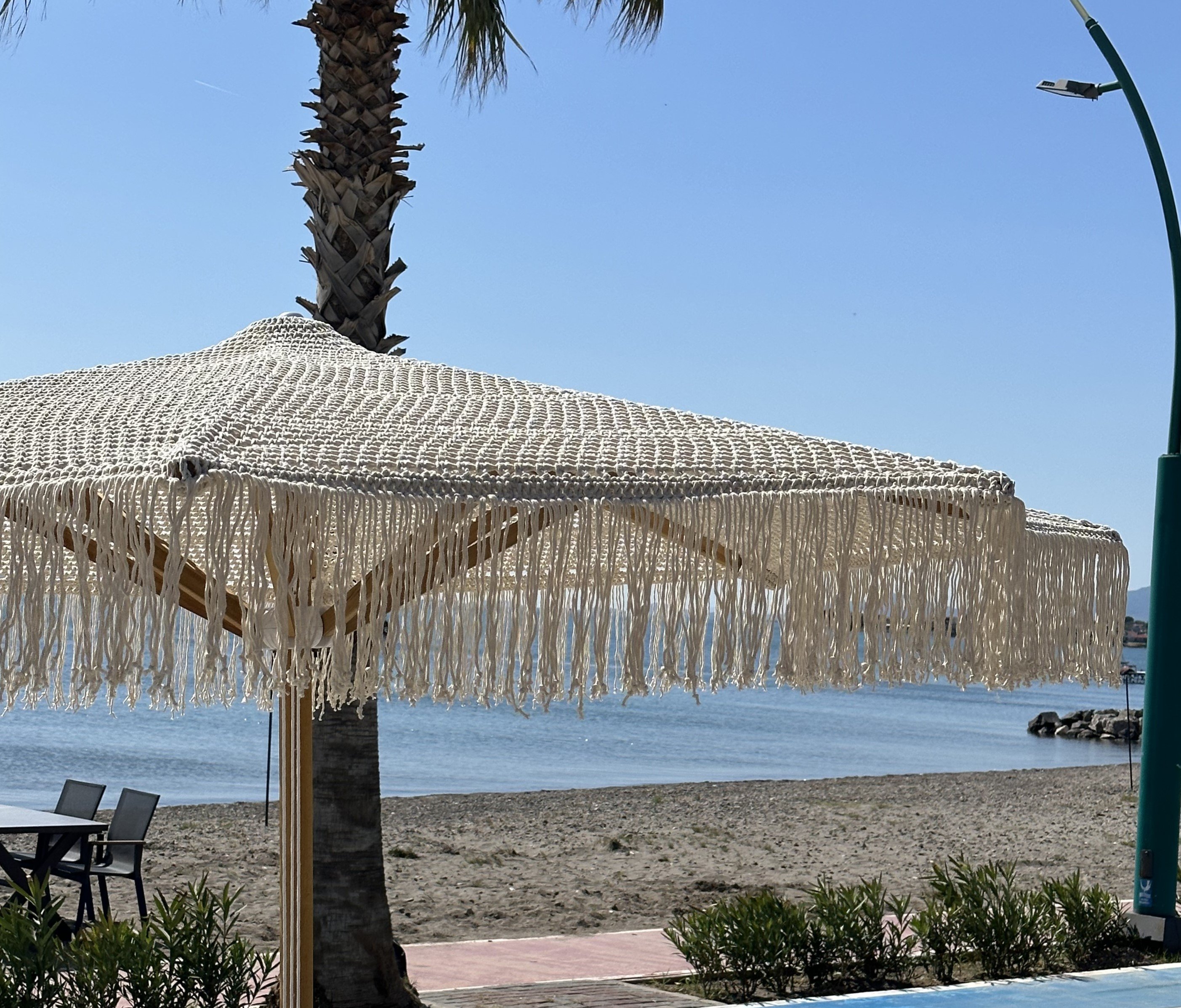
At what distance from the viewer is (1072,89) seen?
26.6 feet

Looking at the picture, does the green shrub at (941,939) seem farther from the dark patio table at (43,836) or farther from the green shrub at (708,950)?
the dark patio table at (43,836)

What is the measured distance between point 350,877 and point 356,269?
309cm

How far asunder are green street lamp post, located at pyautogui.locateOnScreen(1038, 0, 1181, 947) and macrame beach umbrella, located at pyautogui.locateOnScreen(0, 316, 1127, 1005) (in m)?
3.96

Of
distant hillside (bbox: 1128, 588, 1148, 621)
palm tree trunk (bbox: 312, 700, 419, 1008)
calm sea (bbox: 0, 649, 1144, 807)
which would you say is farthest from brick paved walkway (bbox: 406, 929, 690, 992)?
distant hillside (bbox: 1128, 588, 1148, 621)

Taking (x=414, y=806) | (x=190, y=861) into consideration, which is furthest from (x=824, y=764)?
(x=190, y=861)

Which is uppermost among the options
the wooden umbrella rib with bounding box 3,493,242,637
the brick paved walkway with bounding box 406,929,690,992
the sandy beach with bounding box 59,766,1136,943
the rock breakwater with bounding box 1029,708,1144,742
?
the wooden umbrella rib with bounding box 3,493,242,637

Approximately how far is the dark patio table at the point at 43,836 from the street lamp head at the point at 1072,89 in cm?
660

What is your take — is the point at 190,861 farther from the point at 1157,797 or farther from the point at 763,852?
the point at 1157,797

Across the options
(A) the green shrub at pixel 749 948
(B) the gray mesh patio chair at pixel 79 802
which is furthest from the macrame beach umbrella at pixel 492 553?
(B) the gray mesh patio chair at pixel 79 802

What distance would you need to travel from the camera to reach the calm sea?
103ft

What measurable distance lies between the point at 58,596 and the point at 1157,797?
237 inches

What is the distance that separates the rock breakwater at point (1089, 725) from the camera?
1794 inches

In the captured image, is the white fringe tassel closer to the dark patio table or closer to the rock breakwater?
the dark patio table

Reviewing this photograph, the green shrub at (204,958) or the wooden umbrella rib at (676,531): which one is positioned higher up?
the wooden umbrella rib at (676,531)
